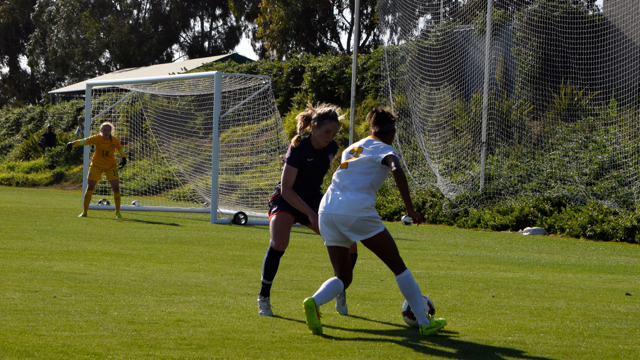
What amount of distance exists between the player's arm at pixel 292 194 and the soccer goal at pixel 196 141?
9.49 metres

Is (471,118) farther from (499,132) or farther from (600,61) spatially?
(600,61)

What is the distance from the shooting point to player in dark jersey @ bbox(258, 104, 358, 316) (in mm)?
5406

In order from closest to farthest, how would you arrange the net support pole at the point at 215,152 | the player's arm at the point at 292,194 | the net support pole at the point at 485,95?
the player's arm at the point at 292,194
the net support pole at the point at 215,152
the net support pole at the point at 485,95

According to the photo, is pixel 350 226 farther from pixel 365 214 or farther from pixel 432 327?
pixel 432 327

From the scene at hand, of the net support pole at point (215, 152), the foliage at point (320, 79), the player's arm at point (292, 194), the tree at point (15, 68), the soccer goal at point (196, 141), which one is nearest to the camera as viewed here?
the player's arm at point (292, 194)

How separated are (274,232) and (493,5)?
1196cm

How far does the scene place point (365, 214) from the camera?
15.7 ft

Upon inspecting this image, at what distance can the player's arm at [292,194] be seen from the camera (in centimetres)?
530

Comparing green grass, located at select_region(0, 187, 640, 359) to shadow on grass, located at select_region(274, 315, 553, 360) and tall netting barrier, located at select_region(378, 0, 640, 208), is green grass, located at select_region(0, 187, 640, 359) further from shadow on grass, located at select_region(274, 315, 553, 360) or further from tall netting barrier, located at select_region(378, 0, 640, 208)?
tall netting barrier, located at select_region(378, 0, 640, 208)

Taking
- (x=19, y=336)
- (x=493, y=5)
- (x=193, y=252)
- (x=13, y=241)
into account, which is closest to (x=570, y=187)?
(x=493, y=5)

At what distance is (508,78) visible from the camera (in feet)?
51.7

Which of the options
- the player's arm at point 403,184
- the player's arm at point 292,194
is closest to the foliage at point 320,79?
the player's arm at point 292,194

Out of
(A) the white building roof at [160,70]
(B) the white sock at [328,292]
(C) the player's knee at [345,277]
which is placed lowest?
(B) the white sock at [328,292]

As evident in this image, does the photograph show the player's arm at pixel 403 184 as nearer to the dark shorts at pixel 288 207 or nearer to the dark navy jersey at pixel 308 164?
the dark navy jersey at pixel 308 164
